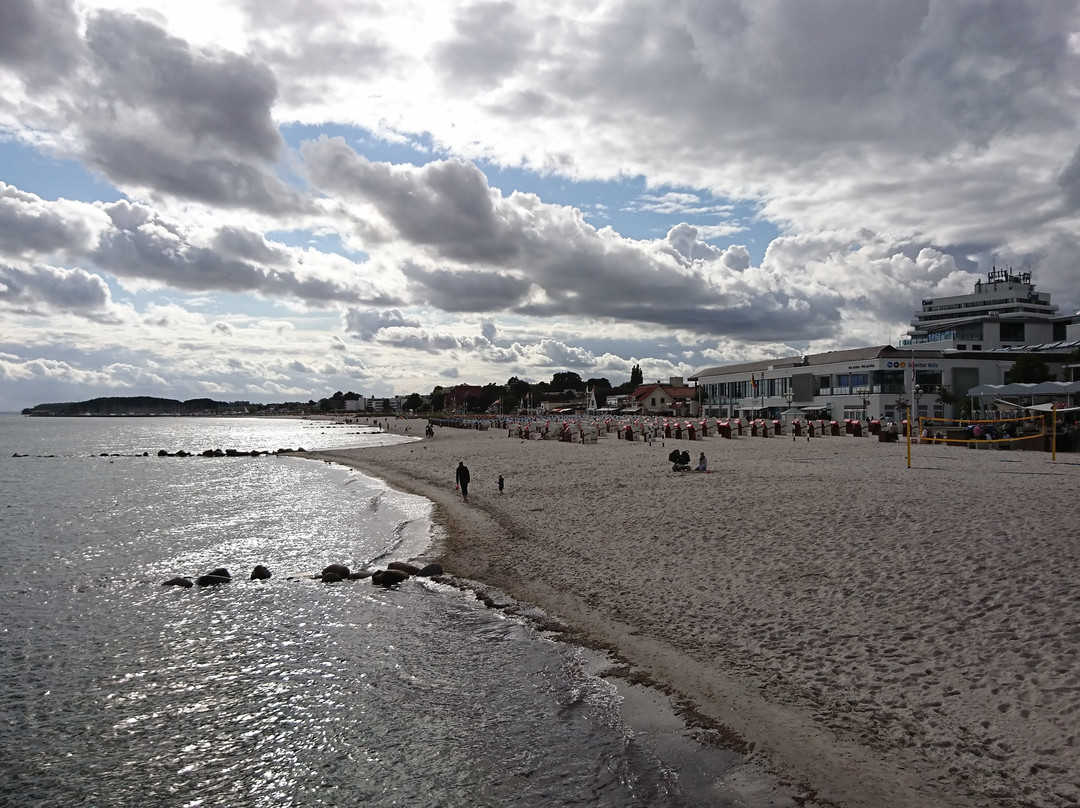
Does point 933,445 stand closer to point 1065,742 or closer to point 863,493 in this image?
point 863,493

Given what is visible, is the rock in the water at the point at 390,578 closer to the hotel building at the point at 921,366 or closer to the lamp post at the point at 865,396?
the hotel building at the point at 921,366

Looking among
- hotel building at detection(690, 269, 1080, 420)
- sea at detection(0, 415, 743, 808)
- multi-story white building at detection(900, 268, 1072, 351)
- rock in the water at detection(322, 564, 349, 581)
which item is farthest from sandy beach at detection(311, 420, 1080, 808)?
multi-story white building at detection(900, 268, 1072, 351)

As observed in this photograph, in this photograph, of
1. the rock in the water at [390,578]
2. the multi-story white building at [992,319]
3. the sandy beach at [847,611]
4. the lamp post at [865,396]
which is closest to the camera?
the sandy beach at [847,611]

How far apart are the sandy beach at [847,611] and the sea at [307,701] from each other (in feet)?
3.12

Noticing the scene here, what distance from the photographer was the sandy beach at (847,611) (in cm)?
705

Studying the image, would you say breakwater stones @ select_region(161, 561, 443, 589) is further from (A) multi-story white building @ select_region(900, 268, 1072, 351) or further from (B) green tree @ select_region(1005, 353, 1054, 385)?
(A) multi-story white building @ select_region(900, 268, 1072, 351)

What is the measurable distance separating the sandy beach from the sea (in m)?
0.95

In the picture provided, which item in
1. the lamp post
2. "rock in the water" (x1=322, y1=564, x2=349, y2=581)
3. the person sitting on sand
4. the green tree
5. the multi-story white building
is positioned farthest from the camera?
the multi-story white building

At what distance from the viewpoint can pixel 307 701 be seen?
9.96 m

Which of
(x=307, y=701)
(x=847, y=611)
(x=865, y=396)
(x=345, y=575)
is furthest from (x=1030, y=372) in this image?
(x=307, y=701)

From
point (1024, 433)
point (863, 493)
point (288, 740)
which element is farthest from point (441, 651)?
point (1024, 433)

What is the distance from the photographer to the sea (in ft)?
25.2

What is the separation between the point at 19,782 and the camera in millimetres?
8188

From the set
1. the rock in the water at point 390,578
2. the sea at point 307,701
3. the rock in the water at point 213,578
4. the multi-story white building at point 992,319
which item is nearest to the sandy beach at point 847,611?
the sea at point 307,701
